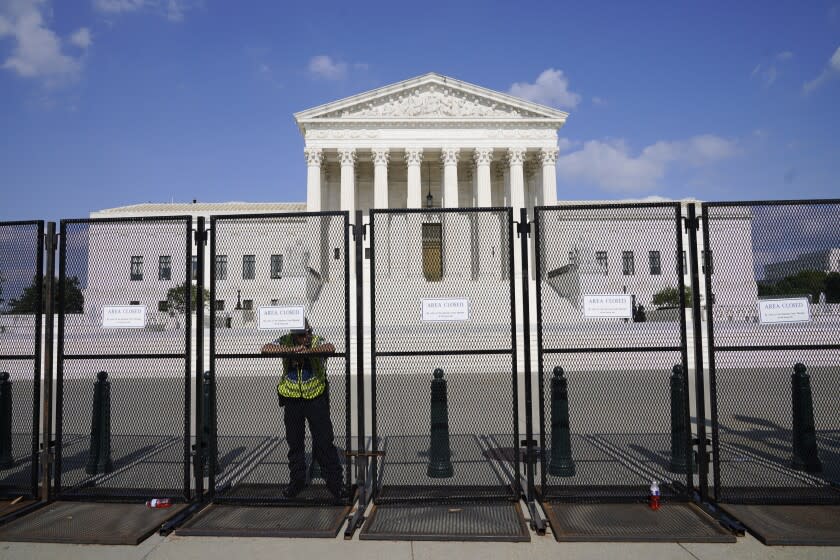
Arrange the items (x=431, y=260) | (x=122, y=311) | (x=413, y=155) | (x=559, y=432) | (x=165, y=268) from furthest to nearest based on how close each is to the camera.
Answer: (x=413, y=155)
(x=431, y=260)
(x=559, y=432)
(x=165, y=268)
(x=122, y=311)

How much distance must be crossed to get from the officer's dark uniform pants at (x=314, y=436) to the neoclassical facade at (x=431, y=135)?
38.2m

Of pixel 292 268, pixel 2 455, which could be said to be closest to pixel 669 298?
pixel 292 268

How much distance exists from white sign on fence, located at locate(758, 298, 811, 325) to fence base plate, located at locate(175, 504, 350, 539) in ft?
16.8

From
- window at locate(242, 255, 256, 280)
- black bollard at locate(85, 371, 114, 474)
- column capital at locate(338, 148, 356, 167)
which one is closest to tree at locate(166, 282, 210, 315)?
window at locate(242, 255, 256, 280)

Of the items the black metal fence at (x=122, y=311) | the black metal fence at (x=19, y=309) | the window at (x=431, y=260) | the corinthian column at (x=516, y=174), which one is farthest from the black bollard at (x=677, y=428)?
the corinthian column at (x=516, y=174)

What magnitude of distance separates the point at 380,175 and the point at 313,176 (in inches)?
217

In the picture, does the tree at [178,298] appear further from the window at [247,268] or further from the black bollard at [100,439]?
the black bollard at [100,439]

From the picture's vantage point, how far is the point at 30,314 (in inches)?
277

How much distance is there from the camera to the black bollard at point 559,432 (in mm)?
6617

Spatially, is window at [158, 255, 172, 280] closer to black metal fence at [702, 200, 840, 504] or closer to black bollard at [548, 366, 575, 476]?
black bollard at [548, 366, 575, 476]

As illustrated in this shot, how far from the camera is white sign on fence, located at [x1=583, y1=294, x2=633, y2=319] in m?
5.82

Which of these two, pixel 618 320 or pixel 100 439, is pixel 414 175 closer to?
pixel 618 320

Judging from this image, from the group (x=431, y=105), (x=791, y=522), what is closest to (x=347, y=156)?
(x=431, y=105)

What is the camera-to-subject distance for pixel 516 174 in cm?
4453
